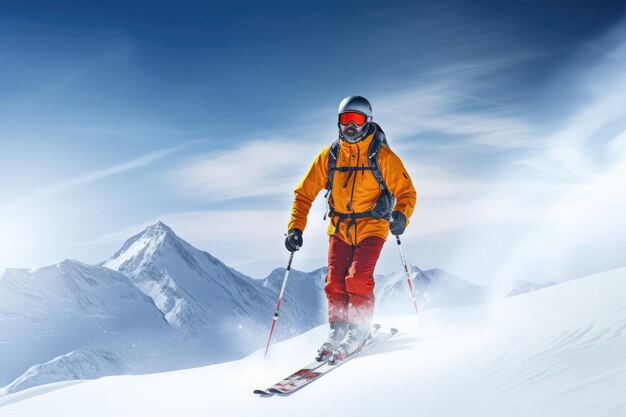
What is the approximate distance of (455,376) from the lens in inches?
191

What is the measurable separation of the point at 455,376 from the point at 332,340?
277 cm

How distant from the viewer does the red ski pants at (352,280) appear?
7.56 m

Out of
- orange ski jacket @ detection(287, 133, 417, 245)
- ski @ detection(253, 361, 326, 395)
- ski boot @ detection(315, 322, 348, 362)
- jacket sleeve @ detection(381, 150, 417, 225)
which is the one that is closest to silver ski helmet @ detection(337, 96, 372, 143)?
orange ski jacket @ detection(287, 133, 417, 245)

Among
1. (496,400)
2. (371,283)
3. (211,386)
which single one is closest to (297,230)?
(371,283)

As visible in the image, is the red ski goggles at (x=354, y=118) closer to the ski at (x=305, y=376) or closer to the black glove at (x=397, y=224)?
the black glove at (x=397, y=224)

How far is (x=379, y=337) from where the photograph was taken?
8109mm

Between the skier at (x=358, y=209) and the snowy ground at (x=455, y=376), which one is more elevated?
the skier at (x=358, y=209)

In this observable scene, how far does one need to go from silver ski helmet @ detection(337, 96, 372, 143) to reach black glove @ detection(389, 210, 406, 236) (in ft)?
3.84

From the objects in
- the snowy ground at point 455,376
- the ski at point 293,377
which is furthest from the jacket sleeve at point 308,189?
the ski at point 293,377

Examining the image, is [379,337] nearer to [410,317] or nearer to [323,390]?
[410,317]

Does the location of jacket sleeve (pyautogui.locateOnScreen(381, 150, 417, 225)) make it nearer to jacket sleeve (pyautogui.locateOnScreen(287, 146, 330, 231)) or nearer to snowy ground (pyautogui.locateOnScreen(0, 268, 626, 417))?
jacket sleeve (pyautogui.locateOnScreen(287, 146, 330, 231))

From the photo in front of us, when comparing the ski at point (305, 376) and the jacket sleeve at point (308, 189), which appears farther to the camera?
the jacket sleeve at point (308, 189)

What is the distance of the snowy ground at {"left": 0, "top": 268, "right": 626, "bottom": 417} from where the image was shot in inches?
156

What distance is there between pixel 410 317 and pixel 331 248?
2507 mm
